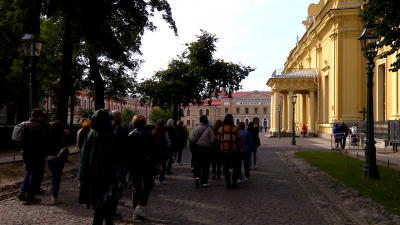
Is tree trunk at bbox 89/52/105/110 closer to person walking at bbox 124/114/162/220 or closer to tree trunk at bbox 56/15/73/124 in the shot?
tree trunk at bbox 56/15/73/124

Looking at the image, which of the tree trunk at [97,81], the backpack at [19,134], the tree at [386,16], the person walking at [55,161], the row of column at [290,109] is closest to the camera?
the backpack at [19,134]

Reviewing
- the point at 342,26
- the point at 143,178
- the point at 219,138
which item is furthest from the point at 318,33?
the point at 143,178

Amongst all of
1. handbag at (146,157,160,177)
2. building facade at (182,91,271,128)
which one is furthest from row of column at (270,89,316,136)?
building facade at (182,91,271,128)

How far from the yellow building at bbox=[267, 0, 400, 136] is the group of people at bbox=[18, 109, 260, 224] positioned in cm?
1741

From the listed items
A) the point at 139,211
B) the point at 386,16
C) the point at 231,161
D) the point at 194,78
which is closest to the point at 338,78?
the point at 194,78

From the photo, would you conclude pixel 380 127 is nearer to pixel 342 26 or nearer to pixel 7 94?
pixel 342 26

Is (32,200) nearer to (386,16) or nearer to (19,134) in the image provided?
(19,134)

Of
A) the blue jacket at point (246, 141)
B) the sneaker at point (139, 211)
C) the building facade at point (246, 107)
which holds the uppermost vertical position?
the building facade at point (246, 107)

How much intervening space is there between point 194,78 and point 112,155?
22.6 metres

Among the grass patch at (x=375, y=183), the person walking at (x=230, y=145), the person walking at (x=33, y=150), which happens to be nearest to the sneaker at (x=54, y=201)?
the person walking at (x=33, y=150)

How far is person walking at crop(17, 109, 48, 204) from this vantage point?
7.57 meters

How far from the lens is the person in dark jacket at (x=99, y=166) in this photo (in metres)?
4.89

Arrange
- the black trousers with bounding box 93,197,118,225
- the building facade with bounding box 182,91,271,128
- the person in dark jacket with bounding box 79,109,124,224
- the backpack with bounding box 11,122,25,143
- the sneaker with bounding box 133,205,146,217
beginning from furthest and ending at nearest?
the building facade with bounding box 182,91,271,128
the backpack with bounding box 11,122,25,143
the sneaker with bounding box 133,205,146,217
the black trousers with bounding box 93,197,118,225
the person in dark jacket with bounding box 79,109,124,224

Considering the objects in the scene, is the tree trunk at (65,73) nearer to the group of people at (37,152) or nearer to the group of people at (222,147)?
the group of people at (222,147)
